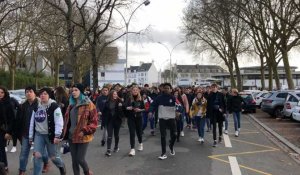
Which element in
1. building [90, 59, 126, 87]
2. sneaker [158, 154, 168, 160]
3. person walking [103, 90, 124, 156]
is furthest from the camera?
building [90, 59, 126, 87]

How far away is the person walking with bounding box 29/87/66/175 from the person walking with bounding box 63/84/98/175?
0.68 ft

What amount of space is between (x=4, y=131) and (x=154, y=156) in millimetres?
3791

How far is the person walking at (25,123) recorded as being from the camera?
24.4ft

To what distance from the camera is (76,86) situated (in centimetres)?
685

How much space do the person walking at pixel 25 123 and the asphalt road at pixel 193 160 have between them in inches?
24.1

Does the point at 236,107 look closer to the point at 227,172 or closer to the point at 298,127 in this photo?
the point at 298,127

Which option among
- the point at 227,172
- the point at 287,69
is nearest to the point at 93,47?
the point at 287,69

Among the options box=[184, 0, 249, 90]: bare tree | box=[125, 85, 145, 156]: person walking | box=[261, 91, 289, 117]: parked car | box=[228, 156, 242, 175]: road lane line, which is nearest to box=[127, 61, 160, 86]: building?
box=[184, 0, 249, 90]: bare tree

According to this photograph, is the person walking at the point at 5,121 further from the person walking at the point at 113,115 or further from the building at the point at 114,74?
the building at the point at 114,74

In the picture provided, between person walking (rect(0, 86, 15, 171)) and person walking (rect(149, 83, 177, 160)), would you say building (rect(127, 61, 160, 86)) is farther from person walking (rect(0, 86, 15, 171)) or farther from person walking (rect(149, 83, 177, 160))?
person walking (rect(0, 86, 15, 171))

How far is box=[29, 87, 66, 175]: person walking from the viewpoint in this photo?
675cm

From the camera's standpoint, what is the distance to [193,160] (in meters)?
9.69

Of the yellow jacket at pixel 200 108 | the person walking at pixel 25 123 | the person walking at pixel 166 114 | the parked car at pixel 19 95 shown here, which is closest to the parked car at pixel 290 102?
the yellow jacket at pixel 200 108

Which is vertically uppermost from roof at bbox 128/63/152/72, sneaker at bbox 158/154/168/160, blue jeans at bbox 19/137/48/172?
roof at bbox 128/63/152/72
